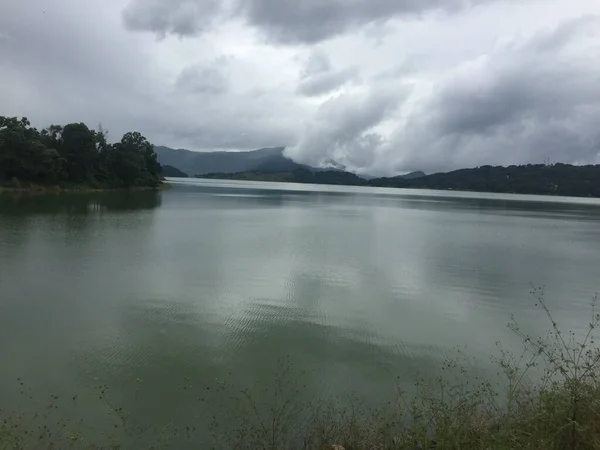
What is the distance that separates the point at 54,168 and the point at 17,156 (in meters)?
4.56

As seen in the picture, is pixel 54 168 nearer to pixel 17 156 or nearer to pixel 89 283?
pixel 17 156

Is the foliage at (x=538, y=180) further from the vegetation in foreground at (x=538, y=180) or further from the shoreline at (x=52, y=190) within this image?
the shoreline at (x=52, y=190)

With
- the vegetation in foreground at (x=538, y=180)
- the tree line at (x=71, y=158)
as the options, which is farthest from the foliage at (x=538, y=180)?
the tree line at (x=71, y=158)

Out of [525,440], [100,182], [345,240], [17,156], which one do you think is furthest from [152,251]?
[100,182]

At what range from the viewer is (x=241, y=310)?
13.1 m

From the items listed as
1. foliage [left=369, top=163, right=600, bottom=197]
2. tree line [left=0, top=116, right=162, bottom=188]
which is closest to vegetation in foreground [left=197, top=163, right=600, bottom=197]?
foliage [left=369, top=163, right=600, bottom=197]

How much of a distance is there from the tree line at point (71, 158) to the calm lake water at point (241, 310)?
3723cm

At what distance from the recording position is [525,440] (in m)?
5.29

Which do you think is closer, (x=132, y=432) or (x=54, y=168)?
(x=132, y=432)

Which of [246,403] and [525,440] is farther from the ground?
[525,440]

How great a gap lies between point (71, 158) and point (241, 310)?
218 ft

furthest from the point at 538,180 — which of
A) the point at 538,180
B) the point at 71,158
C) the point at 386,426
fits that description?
the point at 386,426

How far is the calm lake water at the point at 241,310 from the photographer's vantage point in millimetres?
8477

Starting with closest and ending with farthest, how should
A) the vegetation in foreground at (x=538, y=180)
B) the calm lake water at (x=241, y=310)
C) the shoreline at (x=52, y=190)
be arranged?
the calm lake water at (x=241, y=310) < the shoreline at (x=52, y=190) < the vegetation in foreground at (x=538, y=180)
